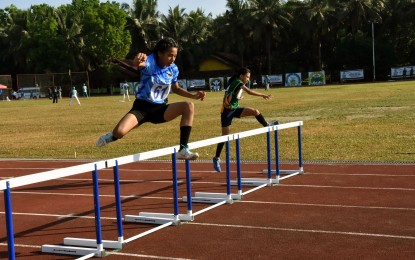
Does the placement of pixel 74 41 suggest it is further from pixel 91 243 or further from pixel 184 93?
pixel 91 243

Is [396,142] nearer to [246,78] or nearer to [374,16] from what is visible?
[246,78]

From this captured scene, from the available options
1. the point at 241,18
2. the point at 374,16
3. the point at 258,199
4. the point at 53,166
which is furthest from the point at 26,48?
the point at 258,199

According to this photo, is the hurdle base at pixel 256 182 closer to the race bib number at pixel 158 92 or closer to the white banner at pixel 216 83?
the race bib number at pixel 158 92

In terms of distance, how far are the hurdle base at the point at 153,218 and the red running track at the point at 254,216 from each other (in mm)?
93

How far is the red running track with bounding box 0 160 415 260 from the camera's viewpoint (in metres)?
5.57

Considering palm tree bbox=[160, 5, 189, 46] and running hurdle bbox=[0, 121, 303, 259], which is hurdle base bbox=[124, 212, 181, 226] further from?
palm tree bbox=[160, 5, 189, 46]

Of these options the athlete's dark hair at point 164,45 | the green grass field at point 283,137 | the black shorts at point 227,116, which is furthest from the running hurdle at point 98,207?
the green grass field at point 283,137

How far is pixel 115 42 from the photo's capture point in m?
67.0

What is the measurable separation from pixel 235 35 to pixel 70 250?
216ft

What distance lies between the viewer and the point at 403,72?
2426 inches

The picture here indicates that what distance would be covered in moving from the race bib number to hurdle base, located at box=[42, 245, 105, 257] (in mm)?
1728

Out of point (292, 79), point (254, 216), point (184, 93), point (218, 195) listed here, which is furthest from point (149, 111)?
point (292, 79)

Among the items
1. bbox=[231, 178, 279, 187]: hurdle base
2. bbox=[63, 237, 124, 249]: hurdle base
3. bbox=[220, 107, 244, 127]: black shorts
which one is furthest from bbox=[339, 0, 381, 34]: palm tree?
bbox=[63, 237, 124, 249]: hurdle base

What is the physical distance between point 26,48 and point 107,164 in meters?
69.5
